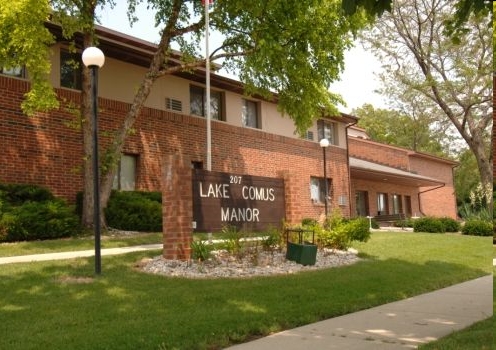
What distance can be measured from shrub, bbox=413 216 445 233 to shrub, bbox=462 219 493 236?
1195 millimetres

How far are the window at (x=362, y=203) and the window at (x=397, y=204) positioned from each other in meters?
4.26

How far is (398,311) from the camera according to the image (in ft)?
24.9

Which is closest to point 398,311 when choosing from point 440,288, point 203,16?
point 440,288

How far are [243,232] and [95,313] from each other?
16.9ft

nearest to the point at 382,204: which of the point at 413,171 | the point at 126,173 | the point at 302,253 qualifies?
the point at 413,171

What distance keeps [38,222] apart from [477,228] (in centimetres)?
1694

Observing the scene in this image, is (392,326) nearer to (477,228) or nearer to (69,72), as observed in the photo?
(69,72)

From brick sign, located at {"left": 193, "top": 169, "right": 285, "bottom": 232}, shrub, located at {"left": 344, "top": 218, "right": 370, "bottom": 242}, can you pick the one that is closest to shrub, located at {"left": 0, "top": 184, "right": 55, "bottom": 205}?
brick sign, located at {"left": 193, "top": 169, "right": 285, "bottom": 232}

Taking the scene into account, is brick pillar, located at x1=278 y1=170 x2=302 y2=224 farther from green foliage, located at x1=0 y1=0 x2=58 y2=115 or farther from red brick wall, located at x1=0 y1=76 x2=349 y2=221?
green foliage, located at x1=0 y1=0 x2=58 y2=115

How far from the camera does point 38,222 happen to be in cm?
1365

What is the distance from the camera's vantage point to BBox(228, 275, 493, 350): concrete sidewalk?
5.70 meters

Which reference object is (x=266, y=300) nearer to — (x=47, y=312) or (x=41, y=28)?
(x=47, y=312)

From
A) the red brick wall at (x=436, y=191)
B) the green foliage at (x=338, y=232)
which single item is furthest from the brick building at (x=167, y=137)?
the red brick wall at (x=436, y=191)

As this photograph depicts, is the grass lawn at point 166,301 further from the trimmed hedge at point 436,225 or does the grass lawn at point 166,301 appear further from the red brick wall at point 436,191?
the red brick wall at point 436,191
